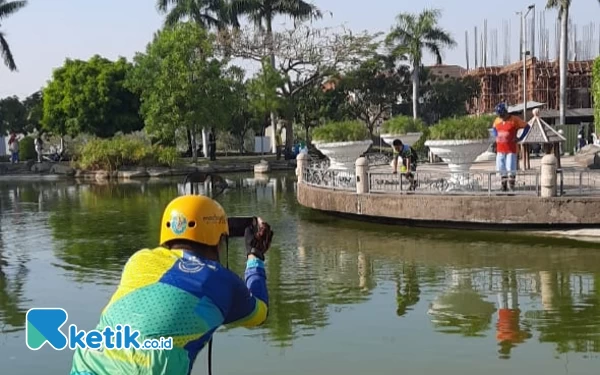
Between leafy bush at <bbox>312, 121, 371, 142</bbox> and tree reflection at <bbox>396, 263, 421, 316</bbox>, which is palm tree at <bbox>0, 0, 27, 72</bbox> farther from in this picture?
tree reflection at <bbox>396, 263, 421, 316</bbox>

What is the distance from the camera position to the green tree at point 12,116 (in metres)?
58.1

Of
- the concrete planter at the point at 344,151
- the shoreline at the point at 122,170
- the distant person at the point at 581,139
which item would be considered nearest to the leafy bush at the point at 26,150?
the shoreline at the point at 122,170

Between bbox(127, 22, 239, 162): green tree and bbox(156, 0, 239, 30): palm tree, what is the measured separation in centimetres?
871

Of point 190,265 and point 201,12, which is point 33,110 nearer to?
point 201,12

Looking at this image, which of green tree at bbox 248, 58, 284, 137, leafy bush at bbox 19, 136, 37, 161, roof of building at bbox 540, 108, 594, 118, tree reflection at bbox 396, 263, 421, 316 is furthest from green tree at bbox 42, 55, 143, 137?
tree reflection at bbox 396, 263, 421, 316

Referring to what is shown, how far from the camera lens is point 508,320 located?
7.88 m

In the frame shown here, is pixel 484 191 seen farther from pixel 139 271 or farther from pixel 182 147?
pixel 182 147

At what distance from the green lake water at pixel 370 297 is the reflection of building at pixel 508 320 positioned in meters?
0.02

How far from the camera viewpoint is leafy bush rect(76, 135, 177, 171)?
3566 centimetres

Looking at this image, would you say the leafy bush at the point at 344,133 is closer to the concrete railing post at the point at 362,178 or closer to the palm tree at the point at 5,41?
the concrete railing post at the point at 362,178

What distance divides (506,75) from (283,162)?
25.4 meters

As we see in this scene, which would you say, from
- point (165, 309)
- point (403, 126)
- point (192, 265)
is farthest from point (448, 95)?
point (165, 309)

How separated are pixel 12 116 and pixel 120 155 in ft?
86.9

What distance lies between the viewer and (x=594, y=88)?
22781 millimetres
